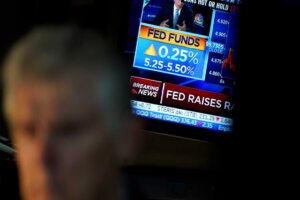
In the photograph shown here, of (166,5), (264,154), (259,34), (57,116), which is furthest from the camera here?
(166,5)

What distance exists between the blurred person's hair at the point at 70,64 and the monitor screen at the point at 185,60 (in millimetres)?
1420

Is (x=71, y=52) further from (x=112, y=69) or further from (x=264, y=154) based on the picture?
(x=264, y=154)

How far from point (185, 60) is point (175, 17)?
0.56ft

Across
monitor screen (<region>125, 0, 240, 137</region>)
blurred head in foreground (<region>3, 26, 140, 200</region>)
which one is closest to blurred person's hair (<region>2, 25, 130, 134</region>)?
blurred head in foreground (<region>3, 26, 140, 200</region>)

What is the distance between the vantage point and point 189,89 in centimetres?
221

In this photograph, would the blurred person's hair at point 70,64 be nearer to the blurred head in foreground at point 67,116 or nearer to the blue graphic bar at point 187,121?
the blurred head in foreground at point 67,116

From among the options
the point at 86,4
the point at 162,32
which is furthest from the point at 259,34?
the point at 86,4

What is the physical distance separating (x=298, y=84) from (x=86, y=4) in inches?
44.0

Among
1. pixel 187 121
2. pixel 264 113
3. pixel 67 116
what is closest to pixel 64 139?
pixel 67 116

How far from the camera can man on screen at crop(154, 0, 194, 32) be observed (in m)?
2.18

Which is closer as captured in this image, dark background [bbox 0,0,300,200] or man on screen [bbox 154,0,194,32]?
dark background [bbox 0,0,300,200]

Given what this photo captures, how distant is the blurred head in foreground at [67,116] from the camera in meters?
0.70

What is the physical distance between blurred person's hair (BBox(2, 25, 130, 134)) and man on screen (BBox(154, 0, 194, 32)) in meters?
1.45

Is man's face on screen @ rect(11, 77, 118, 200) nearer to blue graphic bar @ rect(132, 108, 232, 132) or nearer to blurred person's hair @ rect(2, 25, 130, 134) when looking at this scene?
blurred person's hair @ rect(2, 25, 130, 134)
